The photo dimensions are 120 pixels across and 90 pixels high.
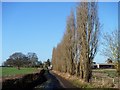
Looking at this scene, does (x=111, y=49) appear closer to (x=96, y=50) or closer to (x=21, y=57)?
(x=96, y=50)

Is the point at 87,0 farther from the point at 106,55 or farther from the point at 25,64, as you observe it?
the point at 25,64

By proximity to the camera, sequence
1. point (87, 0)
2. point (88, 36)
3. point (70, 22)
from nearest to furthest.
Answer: point (88, 36) < point (87, 0) < point (70, 22)

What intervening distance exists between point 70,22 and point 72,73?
8673 mm

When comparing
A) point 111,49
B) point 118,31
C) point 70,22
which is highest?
point 70,22

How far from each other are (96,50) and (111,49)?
3.39 m

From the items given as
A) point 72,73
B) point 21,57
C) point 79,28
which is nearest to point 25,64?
point 21,57

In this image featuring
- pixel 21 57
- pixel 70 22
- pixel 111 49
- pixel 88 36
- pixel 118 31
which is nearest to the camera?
pixel 111 49

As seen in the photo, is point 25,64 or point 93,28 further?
point 25,64

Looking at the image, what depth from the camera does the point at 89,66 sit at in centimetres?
2964

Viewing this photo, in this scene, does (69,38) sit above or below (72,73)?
above

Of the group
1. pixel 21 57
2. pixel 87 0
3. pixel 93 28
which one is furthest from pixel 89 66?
pixel 21 57

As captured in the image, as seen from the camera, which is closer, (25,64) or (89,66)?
(89,66)

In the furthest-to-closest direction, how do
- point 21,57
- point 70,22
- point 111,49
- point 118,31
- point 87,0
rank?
point 21,57
point 70,22
point 87,0
point 118,31
point 111,49

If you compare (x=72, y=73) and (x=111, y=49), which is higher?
(x=111, y=49)
